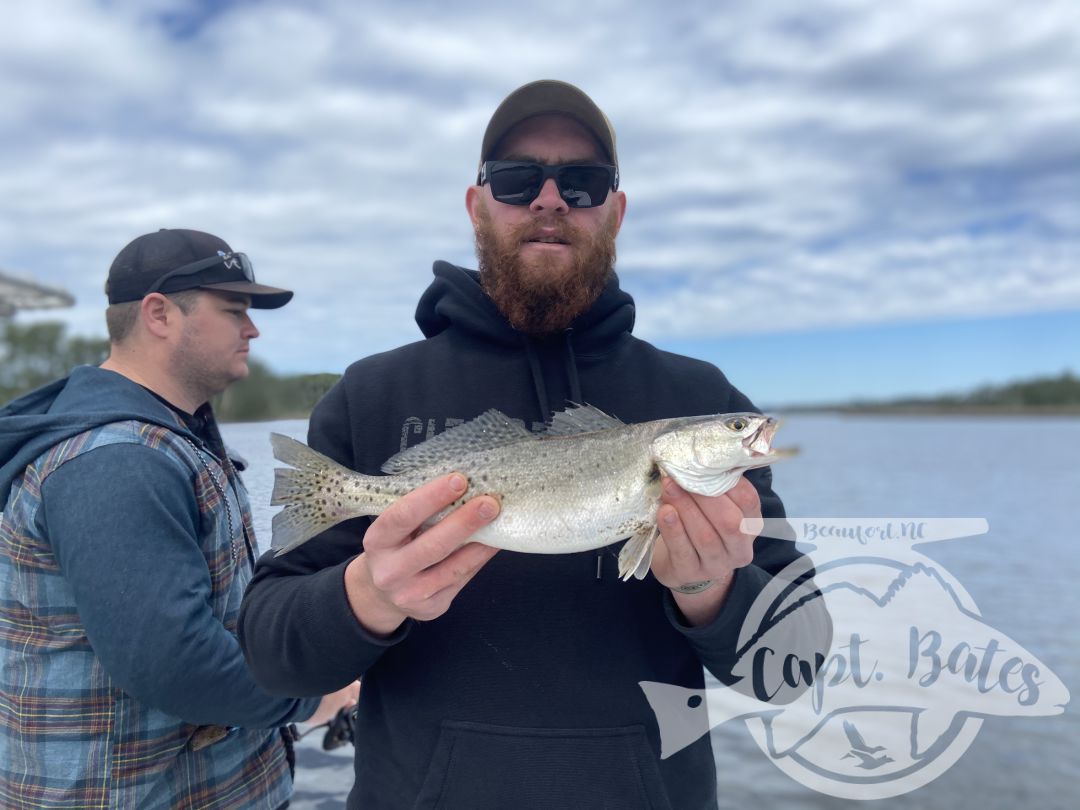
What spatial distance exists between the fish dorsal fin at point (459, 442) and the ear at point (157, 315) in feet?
7.87

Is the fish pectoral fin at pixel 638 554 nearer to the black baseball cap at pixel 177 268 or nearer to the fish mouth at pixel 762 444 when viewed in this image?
the fish mouth at pixel 762 444

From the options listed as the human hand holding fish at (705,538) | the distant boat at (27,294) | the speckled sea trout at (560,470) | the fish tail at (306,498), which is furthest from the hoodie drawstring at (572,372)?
the distant boat at (27,294)

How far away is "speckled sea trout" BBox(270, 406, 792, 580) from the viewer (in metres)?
3.14

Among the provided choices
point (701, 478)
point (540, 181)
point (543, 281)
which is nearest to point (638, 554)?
point (701, 478)

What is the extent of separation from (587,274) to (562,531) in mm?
1313

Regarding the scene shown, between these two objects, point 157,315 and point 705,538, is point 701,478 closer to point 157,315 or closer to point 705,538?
point 705,538

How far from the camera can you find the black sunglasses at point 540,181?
3.73m

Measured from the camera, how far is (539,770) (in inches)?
116

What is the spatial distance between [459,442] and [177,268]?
2.86 meters

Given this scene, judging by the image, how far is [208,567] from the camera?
13.4ft

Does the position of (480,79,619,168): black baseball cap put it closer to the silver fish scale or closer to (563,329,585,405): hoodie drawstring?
(563,329,585,405): hoodie drawstring

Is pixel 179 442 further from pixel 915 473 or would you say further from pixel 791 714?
pixel 915 473

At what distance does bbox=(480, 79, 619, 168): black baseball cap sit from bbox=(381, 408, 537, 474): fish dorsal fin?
151cm

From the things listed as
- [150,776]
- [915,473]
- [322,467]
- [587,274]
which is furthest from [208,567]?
[915,473]
